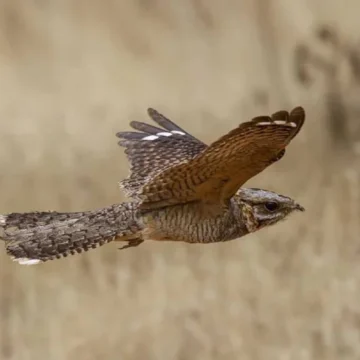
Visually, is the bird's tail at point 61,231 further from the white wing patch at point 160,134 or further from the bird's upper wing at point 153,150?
the white wing patch at point 160,134

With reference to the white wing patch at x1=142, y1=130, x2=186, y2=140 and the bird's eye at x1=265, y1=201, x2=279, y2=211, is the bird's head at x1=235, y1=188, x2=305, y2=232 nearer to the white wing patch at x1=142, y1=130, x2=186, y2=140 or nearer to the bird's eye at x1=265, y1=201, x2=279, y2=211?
the bird's eye at x1=265, y1=201, x2=279, y2=211

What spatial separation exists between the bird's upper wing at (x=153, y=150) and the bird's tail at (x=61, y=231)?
0.14 metres

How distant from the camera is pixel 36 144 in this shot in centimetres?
332

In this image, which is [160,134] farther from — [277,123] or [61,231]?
[277,123]

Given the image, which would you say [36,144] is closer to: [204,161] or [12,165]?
[12,165]

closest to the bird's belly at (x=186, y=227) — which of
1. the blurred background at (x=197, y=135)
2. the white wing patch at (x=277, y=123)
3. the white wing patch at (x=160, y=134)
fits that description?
the white wing patch at (x=277, y=123)

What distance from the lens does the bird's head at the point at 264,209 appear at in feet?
5.18

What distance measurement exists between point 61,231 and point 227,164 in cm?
27

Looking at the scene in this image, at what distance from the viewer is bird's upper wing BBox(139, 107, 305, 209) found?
133 cm

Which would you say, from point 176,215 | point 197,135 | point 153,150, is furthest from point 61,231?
point 197,135

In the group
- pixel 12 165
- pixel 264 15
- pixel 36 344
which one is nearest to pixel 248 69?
pixel 264 15

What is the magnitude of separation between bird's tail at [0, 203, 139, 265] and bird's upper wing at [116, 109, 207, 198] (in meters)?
0.14

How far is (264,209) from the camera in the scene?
1587 millimetres

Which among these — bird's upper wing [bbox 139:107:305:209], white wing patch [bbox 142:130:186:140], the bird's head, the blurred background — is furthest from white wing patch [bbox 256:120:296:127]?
the blurred background
